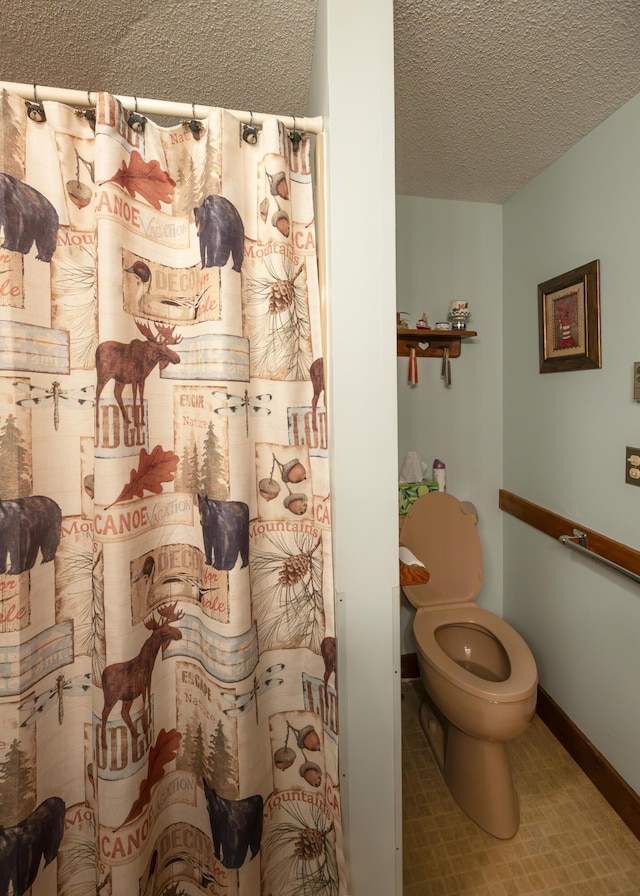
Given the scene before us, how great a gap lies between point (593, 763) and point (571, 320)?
1619 millimetres

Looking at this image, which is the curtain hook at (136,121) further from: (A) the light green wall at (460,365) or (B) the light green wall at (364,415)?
(A) the light green wall at (460,365)

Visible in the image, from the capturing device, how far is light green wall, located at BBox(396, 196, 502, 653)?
2.04 metres

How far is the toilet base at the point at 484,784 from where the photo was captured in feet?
A: 4.72

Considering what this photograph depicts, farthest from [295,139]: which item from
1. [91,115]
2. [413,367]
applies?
[413,367]

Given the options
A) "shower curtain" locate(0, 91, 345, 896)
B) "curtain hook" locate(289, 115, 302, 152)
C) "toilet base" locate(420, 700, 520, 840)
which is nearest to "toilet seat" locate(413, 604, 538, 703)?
"toilet base" locate(420, 700, 520, 840)

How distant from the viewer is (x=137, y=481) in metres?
0.94

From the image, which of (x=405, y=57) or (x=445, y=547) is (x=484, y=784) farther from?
(x=405, y=57)

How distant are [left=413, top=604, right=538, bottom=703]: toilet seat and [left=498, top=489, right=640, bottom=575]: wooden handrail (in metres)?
0.43

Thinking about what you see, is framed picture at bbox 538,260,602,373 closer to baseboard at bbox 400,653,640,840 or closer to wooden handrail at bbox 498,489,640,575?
wooden handrail at bbox 498,489,640,575

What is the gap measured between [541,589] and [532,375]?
925 millimetres

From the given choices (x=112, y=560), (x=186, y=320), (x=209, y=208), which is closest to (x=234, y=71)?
(x=209, y=208)

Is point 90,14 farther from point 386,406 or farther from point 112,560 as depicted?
point 112,560

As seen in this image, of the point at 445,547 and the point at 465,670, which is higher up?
the point at 445,547

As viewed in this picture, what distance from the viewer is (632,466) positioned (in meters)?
1.45
